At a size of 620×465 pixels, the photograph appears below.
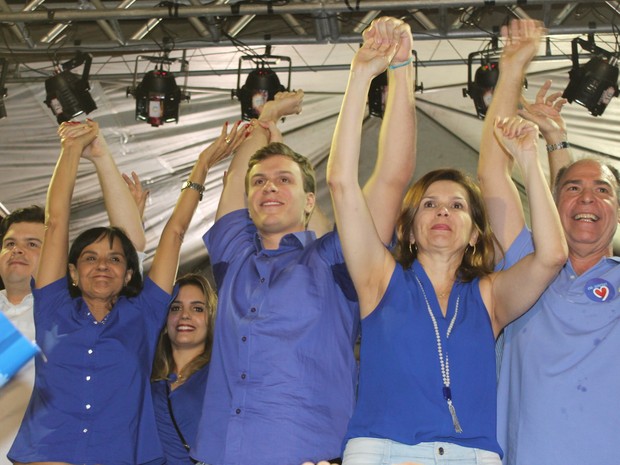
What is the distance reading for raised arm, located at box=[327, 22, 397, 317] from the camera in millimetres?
2609

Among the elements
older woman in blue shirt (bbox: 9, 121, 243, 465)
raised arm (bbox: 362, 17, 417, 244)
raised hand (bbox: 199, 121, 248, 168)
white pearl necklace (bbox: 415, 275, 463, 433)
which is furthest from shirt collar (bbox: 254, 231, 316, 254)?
raised hand (bbox: 199, 121, 248, 168)

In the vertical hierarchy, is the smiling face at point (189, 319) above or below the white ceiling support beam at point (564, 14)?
below

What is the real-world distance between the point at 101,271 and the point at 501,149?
4.73 feet

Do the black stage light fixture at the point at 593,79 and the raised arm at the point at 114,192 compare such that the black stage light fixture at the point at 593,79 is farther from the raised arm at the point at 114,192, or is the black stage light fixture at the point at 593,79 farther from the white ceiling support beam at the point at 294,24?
the raised arm at the point at 114,192

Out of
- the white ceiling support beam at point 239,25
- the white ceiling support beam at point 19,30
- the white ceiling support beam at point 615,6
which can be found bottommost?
the white ceiling support beam at point 19,30

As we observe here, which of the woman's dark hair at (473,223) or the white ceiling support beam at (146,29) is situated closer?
the woman's dark hair at (473,223)

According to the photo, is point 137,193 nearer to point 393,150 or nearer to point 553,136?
point 393,150

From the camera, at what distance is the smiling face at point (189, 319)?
12.8 ft

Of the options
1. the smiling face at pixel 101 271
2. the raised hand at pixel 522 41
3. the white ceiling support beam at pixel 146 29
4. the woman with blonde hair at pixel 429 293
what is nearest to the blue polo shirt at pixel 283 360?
the woman with blonde hair at pixel 429 293

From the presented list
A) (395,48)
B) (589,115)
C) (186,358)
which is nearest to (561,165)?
(395,48)

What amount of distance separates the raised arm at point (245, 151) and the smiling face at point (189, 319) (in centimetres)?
74

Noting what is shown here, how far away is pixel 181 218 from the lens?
346 centimetres

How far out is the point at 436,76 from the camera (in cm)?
668

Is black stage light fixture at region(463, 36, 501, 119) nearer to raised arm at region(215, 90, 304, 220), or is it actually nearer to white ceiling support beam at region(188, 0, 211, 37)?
white ceiling support beam at region(188, 0, 211, 37)
